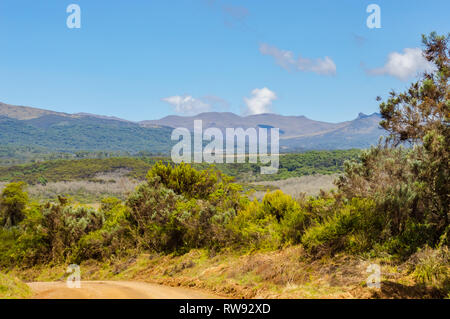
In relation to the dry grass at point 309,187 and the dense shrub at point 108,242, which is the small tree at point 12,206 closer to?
the dense shrub at point 108,242

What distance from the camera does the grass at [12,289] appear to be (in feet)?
24.2

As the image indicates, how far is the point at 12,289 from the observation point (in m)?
7.64

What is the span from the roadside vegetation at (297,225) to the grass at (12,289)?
13.4ft

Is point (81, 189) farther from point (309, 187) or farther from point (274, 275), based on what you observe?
point (274, 275)

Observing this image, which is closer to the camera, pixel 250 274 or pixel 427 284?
pixel 427 284

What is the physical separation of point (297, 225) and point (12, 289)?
7.04 meters

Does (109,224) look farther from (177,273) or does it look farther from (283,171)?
(283,171)

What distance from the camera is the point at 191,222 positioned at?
45.0ft

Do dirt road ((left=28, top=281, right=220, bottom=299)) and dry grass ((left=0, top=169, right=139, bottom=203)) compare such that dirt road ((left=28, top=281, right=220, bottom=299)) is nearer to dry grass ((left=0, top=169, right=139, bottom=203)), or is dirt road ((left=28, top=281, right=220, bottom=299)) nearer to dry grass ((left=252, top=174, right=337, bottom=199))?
dry grass ((left=252, top=174, right=337, bottom=199))

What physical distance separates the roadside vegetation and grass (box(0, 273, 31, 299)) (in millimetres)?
4083

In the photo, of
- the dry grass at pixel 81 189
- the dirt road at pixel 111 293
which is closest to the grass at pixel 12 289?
the dirt road at pixel 111 293

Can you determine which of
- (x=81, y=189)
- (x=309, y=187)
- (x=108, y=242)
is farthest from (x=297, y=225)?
(x=81, y=189)
